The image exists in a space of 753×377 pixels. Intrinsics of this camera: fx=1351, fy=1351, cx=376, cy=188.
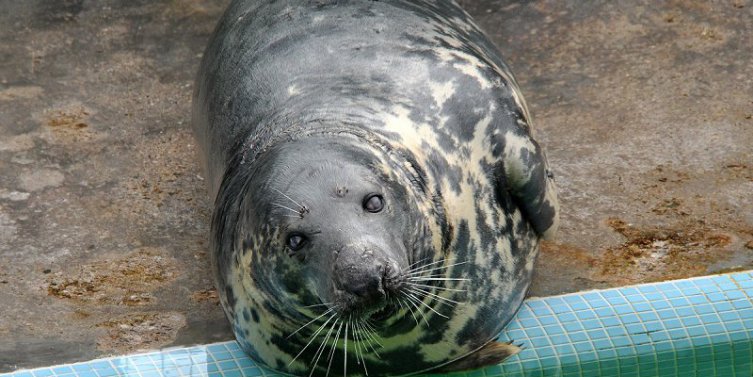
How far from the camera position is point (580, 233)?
539cm

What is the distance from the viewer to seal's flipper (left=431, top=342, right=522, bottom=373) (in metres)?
4.62

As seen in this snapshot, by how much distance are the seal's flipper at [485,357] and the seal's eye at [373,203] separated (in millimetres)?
810

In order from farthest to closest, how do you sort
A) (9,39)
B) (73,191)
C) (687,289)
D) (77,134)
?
(9,39), (77,134), (73,191), (687,289)

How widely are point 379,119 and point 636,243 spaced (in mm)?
1329

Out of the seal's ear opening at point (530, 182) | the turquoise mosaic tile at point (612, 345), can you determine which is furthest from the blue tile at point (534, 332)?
the seal's ear opening at point (530, 182)

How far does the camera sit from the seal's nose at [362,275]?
12.5ft

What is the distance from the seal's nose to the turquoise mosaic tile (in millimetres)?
884

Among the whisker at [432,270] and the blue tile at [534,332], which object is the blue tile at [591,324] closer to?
the blue tile at [534,332]

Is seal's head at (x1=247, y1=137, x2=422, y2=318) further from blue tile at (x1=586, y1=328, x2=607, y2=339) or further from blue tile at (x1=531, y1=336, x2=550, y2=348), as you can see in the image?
blue tile at (x1=586, y1=328, x2=607, y2=339)

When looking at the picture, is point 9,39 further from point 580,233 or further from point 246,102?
point 580,233

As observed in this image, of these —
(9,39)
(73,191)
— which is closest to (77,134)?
(73,191)

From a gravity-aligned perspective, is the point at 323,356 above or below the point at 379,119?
below

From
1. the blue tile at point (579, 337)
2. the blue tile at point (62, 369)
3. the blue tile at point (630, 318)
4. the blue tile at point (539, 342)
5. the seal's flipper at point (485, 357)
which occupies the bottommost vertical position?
the blue tile at point (62, 369)

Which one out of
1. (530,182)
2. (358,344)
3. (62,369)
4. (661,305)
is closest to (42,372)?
(62,369)
